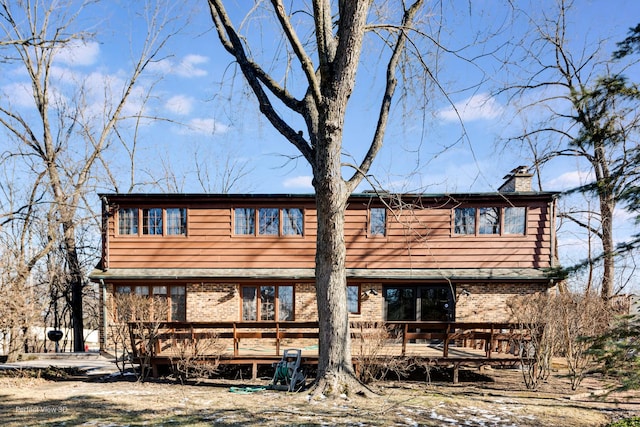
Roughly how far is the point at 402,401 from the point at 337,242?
3026 millimetres

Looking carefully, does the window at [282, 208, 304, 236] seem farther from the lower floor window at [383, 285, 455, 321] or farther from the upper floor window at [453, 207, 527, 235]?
the upper floor window at [453, 207, 527, 235]

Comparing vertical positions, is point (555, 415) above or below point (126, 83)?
below

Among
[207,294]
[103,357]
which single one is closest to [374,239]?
[207,294]

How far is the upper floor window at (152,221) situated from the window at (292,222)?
3.13 m

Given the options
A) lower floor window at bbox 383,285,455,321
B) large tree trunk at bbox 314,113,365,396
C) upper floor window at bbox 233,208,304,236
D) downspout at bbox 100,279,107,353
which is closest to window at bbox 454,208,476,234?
lower floor window at bbox 383,285,455,321

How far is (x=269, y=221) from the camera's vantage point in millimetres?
13719

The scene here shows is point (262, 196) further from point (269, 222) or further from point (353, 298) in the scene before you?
point (353, 298)

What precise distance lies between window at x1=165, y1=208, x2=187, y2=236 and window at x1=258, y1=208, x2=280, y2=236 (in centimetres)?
241

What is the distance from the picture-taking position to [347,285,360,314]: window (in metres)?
13.4

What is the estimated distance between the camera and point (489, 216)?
13602 mm

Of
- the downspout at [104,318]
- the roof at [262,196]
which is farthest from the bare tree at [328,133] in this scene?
the downspout at [104,318]

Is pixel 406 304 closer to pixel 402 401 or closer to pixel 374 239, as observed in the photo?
pixel 374 239

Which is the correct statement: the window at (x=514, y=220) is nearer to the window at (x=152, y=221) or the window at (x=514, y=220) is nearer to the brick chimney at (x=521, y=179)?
the brick chimney at (x=521, y=179)

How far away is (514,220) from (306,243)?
21.5 feet
